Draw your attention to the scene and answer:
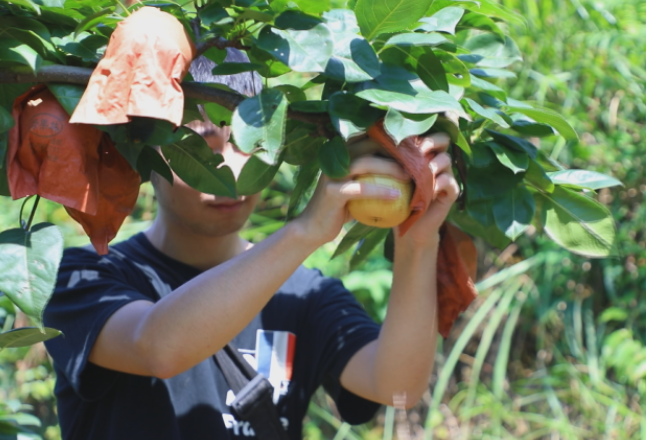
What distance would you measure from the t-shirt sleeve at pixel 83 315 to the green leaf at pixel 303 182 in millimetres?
271

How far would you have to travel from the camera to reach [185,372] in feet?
3.89

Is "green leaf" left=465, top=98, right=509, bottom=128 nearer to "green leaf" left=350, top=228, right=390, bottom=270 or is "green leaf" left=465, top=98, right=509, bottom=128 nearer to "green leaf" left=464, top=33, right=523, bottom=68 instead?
"green leaf" left=464, top=33, right=523, bottom=68

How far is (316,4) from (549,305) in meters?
2.10

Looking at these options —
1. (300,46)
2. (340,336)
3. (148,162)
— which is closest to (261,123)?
(300,46)

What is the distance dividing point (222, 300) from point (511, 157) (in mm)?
404

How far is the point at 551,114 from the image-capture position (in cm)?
92

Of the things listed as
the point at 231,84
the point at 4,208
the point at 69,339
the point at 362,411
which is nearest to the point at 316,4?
the point at 231,84

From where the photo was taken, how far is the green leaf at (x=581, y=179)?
3.13 feet

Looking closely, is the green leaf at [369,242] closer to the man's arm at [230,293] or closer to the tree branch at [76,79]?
the man's arm at [230,293]

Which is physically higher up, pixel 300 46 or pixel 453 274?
pixel 300 46

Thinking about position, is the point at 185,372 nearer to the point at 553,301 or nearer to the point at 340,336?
the point at 340,336

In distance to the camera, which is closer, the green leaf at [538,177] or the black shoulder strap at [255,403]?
the green leaf at [538,177]

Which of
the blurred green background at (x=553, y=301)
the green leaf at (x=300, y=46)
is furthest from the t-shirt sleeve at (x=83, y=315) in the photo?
the blurred green background at (x=553, y=301)

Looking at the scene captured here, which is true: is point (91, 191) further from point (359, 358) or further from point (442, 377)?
point (442, 377)
